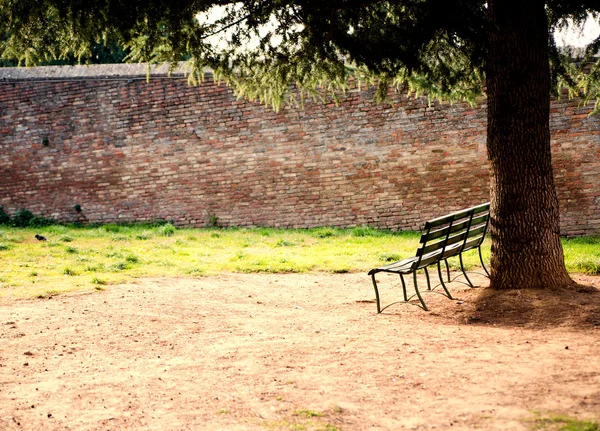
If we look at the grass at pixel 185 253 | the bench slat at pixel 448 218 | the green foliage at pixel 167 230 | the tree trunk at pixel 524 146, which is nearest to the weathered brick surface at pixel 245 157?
the grass at pixel 185 253

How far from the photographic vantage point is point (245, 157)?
14258 mm

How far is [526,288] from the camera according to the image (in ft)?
22.1

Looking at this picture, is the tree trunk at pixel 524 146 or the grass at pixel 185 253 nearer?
the tree trunk at pixel 524 146

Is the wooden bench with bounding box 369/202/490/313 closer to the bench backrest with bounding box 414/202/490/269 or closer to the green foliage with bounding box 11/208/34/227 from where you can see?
the bench backrest with bounding box 414/202/490/269

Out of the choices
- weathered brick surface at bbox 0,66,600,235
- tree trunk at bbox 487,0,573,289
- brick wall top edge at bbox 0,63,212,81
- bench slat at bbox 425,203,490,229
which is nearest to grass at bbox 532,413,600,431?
bench slat at bbox 425,203,490,229

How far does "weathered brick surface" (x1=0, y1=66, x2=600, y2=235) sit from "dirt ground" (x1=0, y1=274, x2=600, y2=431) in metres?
5.56

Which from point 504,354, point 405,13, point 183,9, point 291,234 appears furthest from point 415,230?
point 504,354

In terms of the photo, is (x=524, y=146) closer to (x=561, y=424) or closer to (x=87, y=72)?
(x=561, y=424)

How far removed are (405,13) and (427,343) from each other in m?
4.44

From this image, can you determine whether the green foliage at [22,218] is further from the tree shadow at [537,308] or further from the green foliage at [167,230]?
the tree shadow at [537,308]

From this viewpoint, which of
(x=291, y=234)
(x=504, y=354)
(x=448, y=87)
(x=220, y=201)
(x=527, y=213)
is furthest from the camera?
(x=220, y=201)

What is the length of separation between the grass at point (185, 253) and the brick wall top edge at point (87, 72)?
141 inches

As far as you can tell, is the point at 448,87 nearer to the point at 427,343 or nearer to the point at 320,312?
the point at 320,312

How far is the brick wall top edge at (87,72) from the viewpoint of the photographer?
1470cm
